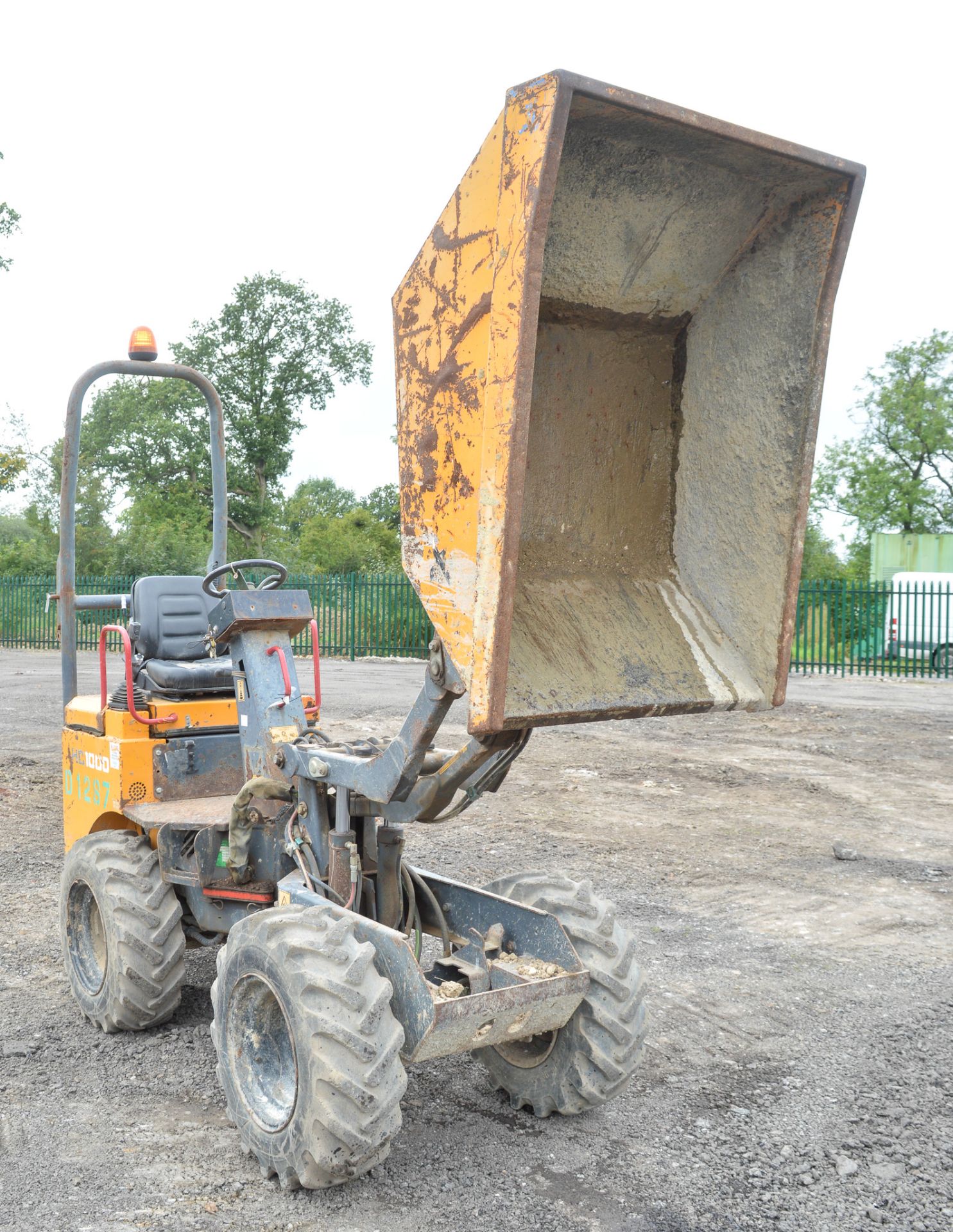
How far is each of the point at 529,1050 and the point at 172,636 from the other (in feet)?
8.61

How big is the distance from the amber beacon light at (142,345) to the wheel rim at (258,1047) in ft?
9.55

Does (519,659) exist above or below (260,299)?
below

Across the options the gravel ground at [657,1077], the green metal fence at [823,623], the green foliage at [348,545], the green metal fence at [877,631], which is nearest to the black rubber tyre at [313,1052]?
the gravel ground at [657,1077]

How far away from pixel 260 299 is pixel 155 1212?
154 feet

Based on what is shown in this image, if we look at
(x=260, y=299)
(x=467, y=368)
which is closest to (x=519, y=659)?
(x=467, y=368)

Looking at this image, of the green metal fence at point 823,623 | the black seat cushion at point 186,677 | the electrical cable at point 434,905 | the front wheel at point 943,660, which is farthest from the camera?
the green metal fence at point 823,623

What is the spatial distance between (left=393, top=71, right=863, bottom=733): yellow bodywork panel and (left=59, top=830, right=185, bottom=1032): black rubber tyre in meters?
2.01

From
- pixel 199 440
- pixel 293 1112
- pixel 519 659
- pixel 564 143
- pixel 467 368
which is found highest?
pixel 199 440

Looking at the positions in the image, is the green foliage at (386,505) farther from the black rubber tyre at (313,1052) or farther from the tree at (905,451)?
the black rubber tyre at (313,1052)

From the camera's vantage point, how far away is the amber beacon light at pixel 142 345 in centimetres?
511

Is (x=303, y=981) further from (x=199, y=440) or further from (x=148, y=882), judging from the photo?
(x=199, y=440)

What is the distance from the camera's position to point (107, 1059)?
4.34m

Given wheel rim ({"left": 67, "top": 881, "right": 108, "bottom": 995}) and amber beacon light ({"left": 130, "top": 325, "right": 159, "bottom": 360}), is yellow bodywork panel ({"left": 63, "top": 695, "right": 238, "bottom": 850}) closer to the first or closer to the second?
wheel rim ({"left": 67, "top": 881, "right": 108, "bottom": 995})

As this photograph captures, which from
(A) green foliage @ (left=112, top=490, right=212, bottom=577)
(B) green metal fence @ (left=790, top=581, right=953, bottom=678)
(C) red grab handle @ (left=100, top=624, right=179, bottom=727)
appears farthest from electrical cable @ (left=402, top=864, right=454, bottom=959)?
(A) green foliage @ (left=112, top=490, right=212, bottom=577)
